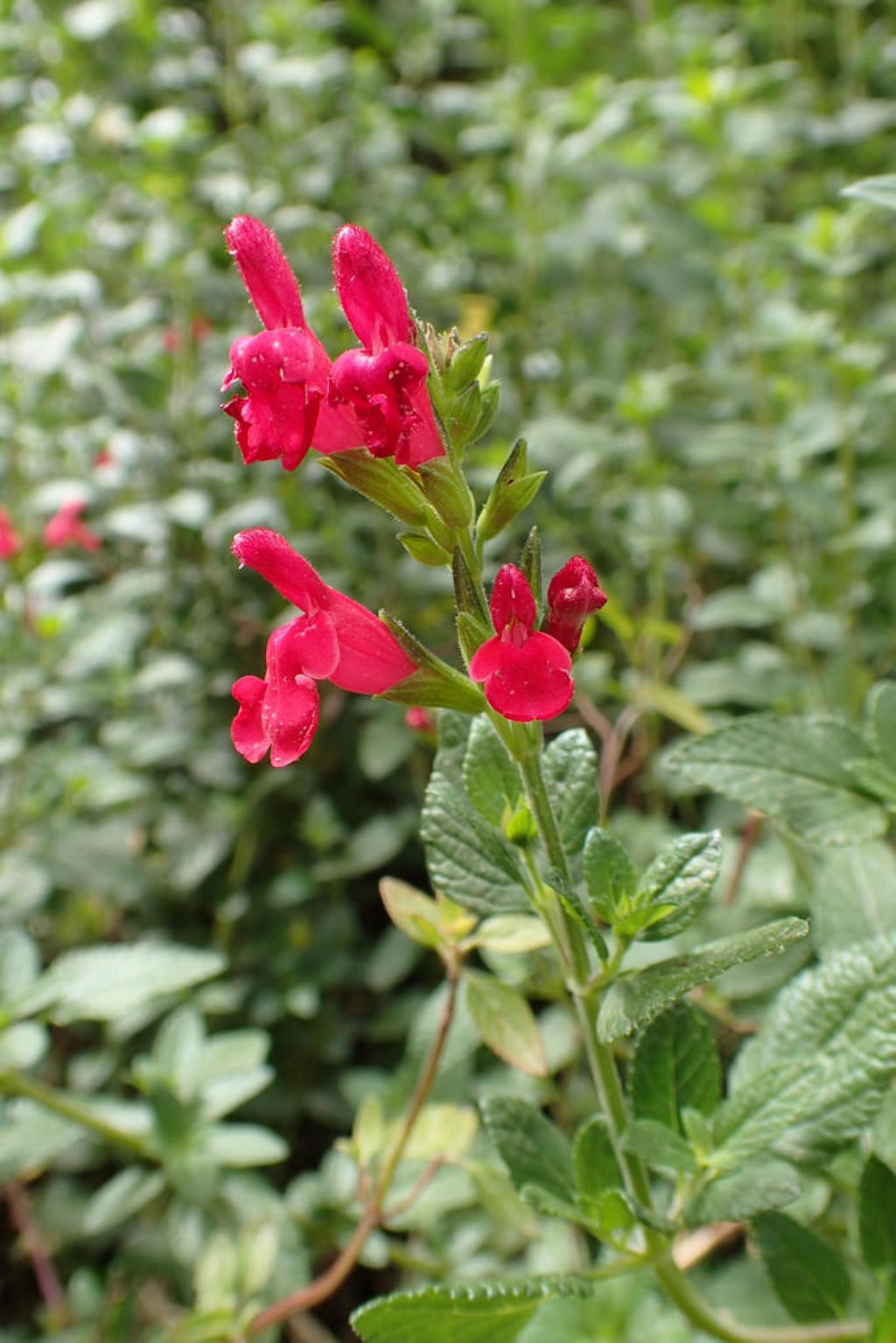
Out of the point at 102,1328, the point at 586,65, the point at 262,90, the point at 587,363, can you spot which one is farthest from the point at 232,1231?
the point at 586,65

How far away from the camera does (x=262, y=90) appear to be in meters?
2.22

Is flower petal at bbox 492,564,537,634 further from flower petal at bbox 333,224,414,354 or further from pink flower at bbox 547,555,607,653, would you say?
flower petal at bbox 333,224,414,354

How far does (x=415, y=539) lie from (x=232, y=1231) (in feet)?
2.89

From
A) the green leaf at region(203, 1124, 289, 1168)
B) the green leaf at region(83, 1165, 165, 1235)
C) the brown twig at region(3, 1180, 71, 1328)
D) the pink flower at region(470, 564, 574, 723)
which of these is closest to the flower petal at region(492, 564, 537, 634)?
the pink flower at region(470, 564, 574, 723)

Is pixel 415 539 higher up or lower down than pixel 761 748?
higher up

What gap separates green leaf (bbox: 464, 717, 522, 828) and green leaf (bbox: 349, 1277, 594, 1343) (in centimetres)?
22

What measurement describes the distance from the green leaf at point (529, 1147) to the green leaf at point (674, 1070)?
0.19ft

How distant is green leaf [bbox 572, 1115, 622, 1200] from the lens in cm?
→ 58

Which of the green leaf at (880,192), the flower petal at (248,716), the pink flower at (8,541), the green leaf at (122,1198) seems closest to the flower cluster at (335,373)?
the flower petal at (248,716)

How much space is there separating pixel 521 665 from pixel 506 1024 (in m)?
0.32

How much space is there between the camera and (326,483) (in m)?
1.62

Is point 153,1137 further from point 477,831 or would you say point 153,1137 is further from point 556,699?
point 556,699

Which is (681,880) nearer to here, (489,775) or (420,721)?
(489,775)

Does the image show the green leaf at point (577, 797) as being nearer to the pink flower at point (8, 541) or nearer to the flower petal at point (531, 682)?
the flower petal at point (531, 682)
